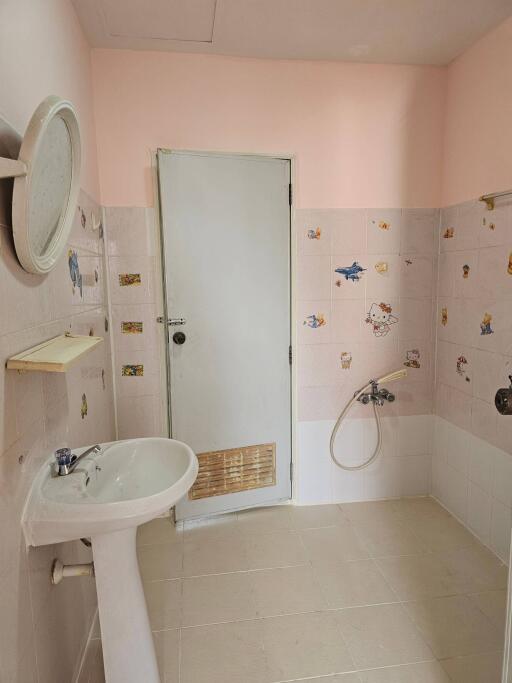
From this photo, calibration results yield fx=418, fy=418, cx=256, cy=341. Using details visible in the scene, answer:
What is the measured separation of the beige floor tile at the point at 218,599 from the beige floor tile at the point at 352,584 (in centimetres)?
32

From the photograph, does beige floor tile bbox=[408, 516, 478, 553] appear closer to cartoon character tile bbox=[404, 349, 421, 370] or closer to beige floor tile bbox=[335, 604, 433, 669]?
beige floor tile bbox=[335, 604, 433, 669]

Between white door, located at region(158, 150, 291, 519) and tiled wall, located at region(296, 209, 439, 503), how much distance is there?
0.46ft

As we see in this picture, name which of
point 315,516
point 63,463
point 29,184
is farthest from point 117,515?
point 315,516

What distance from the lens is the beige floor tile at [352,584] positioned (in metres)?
1.69

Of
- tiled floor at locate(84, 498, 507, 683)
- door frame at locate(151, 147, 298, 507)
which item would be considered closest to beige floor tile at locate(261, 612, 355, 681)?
tiled floor at locate(84, 498, 507, 683)

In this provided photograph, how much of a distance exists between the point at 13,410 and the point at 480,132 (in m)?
2.22

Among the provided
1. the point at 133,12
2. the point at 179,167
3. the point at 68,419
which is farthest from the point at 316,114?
the point at 68,419

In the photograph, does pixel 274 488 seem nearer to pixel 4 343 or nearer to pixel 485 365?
pixel 485 365

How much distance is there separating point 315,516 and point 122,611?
4.43ft

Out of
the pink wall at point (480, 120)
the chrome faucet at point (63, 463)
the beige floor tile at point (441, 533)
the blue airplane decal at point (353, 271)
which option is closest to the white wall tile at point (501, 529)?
the beige floor tile at point (441, 533)

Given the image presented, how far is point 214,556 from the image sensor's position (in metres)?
1.98

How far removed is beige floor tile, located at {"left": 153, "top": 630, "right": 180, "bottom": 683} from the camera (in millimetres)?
1383

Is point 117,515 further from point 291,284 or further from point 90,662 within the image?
point 291,284

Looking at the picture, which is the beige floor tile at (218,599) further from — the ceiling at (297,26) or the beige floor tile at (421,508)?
the ceiling at (297,26)
